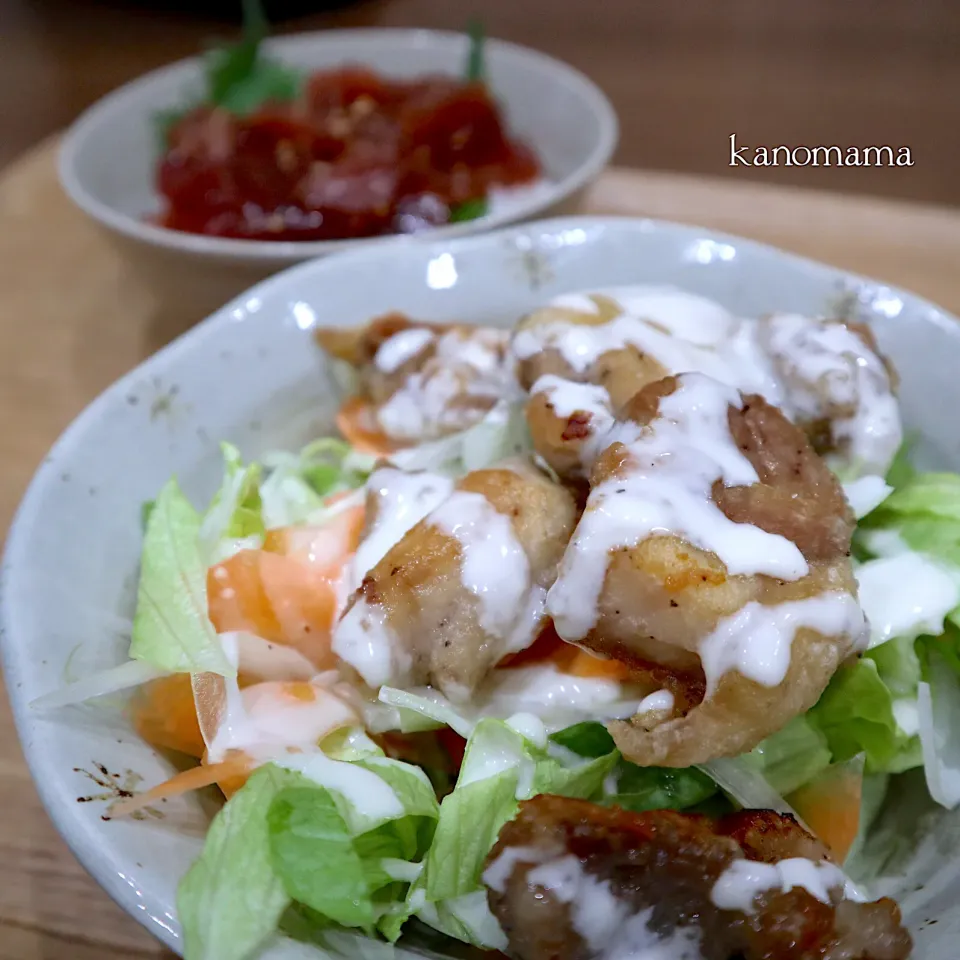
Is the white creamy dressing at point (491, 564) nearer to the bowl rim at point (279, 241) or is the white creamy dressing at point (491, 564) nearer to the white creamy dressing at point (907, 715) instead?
the white creamy dressing at point (907, 715)

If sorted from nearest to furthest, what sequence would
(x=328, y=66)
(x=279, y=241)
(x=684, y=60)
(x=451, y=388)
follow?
(x=451, y=388), (x=279, y=241), (x=328, y=66), (x=684, y=60)

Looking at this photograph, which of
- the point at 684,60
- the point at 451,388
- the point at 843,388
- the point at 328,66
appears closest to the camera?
the point at 843,388

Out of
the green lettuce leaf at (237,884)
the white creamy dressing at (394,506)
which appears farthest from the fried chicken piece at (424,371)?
the green lettuce leaf at (237,884)

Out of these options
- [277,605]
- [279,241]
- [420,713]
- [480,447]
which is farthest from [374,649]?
[279,241]

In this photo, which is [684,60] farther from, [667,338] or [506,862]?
[506,862]

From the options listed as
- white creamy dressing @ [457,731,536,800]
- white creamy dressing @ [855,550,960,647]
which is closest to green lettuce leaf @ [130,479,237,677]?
white creamy dressing @ [457,731,536,800]

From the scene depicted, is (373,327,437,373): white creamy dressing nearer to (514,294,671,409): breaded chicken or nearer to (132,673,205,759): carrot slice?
(514,294,671,409): breaded chicken
